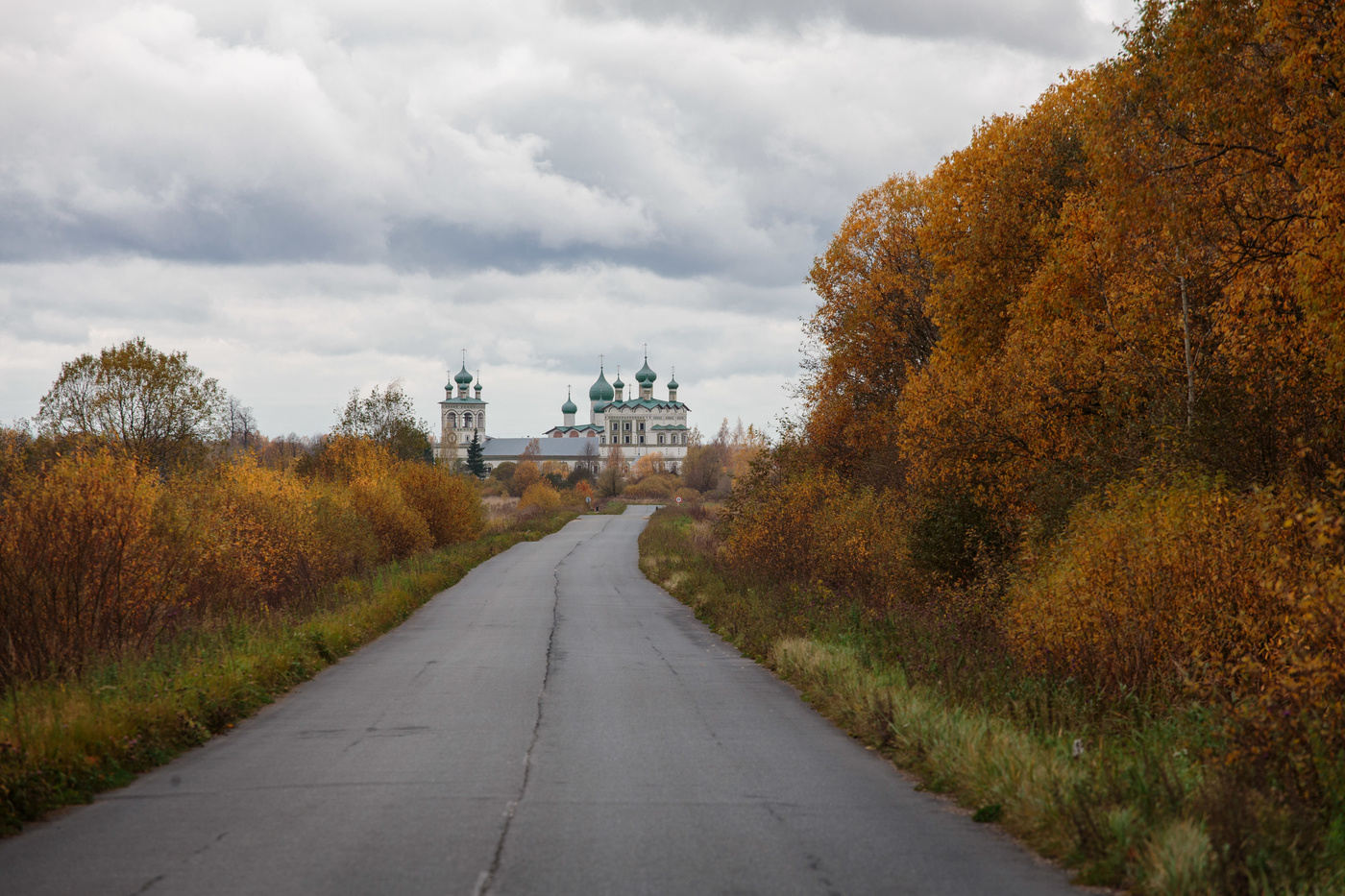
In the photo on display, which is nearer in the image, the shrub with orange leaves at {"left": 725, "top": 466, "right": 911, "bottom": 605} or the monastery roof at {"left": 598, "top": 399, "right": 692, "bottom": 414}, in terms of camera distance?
the shrub with orange leaves at {"left": 725, "top": 466, "right": 911, "bottom": 605}

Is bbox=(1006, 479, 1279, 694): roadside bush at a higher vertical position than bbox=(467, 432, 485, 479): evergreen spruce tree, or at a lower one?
lower

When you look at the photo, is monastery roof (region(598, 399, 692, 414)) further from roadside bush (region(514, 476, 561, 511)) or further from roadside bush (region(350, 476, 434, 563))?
roadside bush (region(350, 476, 434, 563))

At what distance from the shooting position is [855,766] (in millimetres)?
8359

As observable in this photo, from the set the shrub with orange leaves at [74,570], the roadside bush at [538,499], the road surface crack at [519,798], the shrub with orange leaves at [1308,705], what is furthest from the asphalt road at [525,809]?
the roadside bush at [538,499]

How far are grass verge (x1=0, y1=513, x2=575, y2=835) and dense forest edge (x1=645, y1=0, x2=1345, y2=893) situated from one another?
20.0ft

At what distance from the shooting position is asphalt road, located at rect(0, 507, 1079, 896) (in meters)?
5.45

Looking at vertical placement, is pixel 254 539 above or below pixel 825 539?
above

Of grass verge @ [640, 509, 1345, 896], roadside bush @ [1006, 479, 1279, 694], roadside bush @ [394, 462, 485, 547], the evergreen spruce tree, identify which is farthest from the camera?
the evergreen spruce tree

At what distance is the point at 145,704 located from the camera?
928 centimetres

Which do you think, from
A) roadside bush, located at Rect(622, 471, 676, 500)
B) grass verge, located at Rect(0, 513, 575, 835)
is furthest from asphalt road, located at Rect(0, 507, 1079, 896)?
roadside bush, located at Rect(622, 471, 676, 500)

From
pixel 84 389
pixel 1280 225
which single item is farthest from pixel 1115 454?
pixel 84 389

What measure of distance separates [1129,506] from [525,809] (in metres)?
9.41

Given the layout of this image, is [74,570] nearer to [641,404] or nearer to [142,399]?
[142,399]

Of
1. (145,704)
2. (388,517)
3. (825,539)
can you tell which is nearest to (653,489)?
(388,517)
